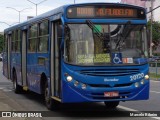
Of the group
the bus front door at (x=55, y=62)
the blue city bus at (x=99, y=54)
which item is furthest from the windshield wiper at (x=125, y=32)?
the bus front door at (x=55, y=62)

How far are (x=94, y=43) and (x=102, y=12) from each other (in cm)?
91

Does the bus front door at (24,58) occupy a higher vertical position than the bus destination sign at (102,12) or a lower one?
lower

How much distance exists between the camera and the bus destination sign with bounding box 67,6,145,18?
1140cm

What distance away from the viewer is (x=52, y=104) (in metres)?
12.8

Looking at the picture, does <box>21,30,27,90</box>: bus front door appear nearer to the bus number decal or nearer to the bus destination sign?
the bus destination sign

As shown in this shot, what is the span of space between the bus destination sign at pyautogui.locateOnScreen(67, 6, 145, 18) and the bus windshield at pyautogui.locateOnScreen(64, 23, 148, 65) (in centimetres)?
27

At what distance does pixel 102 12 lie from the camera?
11594mm

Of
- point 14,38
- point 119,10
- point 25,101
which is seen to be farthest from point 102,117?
point 14,38

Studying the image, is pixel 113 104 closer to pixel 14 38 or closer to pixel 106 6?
pixel 106 6

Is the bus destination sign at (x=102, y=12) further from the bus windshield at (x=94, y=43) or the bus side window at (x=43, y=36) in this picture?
the bus side window at (x=43, y=36)

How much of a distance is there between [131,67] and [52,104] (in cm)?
277

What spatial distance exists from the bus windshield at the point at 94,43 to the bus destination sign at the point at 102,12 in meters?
0.27

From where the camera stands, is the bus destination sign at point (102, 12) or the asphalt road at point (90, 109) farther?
the asphalt road at point (90, 109)

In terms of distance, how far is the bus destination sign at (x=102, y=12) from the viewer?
11.4m
